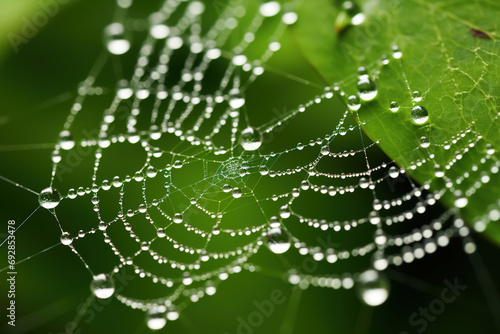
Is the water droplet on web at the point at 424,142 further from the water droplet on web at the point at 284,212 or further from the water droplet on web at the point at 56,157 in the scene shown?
the water droplet on web at the point at 56,157

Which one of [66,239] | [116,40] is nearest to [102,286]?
[66,239]

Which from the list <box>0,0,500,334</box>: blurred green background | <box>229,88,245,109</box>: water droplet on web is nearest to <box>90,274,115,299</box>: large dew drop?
<box>0,0,500,334</box>: blurred green background

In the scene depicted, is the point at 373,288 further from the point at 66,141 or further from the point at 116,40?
the point at 116,40

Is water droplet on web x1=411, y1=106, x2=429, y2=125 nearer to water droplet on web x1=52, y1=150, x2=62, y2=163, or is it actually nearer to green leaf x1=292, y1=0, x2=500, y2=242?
green leaf x1=292, y1=0, x2=500, y2=242

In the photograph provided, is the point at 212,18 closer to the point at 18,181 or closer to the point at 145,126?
the point at 145,126

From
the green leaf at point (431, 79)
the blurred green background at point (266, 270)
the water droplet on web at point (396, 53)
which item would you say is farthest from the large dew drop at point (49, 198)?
the water droplet on web at point (396, 53)

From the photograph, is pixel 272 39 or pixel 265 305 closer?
pixel 265 305

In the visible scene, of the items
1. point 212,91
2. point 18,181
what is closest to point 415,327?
point 212,91
